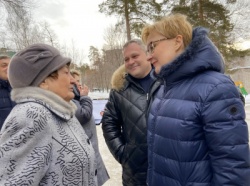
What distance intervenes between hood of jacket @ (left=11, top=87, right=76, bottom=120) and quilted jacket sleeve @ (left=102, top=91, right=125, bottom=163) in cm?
95

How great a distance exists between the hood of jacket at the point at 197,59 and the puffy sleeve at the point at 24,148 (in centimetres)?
83

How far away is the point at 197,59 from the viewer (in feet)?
4.44

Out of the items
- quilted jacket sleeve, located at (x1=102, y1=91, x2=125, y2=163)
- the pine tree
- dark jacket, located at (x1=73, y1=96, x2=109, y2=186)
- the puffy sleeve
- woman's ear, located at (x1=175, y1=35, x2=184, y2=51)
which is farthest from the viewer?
the pine tree

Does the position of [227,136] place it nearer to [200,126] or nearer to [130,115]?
[200,126]

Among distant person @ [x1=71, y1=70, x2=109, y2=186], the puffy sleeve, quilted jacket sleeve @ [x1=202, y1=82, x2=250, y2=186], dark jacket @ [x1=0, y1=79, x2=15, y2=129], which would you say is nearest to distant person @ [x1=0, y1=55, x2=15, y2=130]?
dark jacket @ [x1=0, y1=79, x2=15, y2=129]

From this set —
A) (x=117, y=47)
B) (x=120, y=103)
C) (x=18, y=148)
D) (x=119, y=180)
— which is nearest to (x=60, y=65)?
(x=18, y=148)

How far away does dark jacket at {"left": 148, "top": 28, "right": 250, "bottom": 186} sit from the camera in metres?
1.19

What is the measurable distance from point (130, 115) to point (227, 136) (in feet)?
3.55

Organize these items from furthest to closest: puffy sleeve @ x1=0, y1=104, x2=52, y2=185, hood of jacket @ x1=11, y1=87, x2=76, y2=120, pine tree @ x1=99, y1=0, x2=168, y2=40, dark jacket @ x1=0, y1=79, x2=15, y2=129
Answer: pine tree @ x1=99, y1=0, x2=168, y2=40 < dark jacket @ x1=0, y1=79, x2=15, y2=129 < hood of jacket @ x1=11, y1=87, x2=76, y2=120 < puffy sleeve @ x1=0, y1=104, x2=52, y2=185

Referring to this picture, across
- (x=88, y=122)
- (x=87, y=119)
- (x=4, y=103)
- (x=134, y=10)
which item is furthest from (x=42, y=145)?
(x=134, y=10)

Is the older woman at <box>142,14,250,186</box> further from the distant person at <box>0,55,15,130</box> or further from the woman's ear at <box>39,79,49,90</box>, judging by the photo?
the distant person at <box>0,55,15,130</box>

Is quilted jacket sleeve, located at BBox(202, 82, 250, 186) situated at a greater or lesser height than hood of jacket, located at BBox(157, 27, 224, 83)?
lesser

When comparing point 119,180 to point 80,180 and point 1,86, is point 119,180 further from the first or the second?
point 80,180

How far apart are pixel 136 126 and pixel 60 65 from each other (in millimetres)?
971
